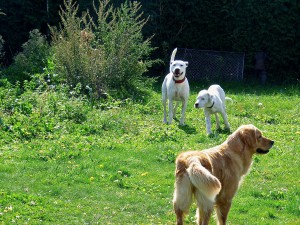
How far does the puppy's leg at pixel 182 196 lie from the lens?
6.02 meters

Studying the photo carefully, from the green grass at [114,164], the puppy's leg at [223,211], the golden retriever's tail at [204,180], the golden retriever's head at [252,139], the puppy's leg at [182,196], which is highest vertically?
the golden retriever's head at [252,139]

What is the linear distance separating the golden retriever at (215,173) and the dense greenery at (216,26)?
11548mm

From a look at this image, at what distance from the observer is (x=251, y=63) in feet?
60.9

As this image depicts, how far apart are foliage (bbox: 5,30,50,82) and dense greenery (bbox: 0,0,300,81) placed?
3.06 metres

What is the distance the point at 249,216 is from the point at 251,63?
11.8 m

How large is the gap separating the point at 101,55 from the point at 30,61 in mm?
2301

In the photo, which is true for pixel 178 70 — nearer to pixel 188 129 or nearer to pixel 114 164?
pixel 188 129

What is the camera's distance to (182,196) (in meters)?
6.03

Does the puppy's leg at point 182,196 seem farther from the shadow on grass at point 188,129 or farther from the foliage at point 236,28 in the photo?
the foliage at point 236,28

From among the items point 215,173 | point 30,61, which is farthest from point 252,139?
point 30,61

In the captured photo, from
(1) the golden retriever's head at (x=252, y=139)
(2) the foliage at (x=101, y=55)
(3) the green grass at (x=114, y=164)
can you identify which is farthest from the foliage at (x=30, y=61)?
(1) the golden retriever's head at (x=252, y=139)

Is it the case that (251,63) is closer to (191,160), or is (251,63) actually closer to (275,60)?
(275,60)

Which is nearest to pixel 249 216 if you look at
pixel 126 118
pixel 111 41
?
pixel 126 118

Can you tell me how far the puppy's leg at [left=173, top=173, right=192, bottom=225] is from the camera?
19.7 feet
